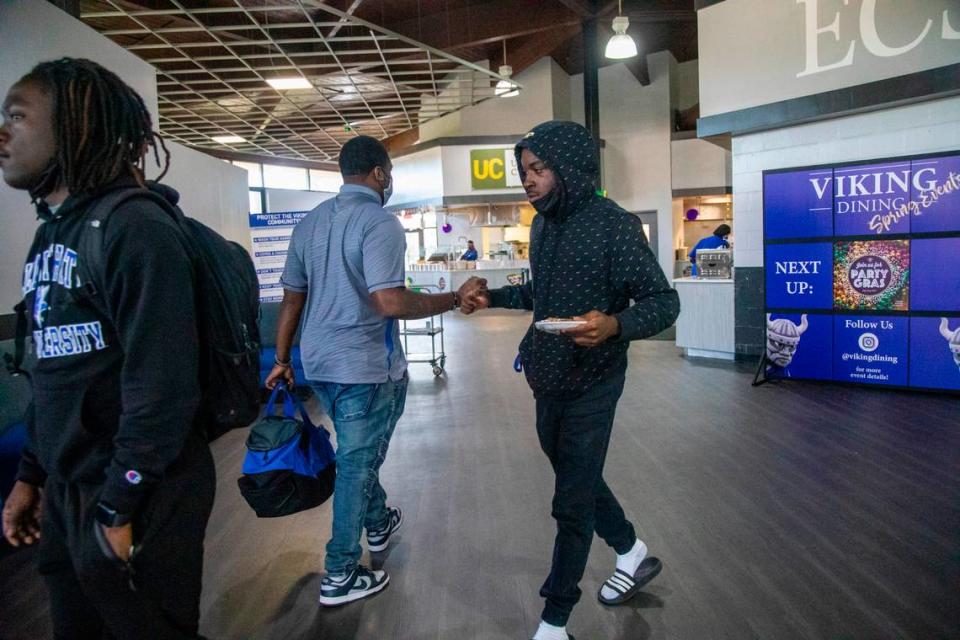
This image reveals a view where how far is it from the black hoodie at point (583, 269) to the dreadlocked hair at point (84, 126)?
44.7 inches

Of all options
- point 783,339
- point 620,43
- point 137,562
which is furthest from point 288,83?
point 137,562

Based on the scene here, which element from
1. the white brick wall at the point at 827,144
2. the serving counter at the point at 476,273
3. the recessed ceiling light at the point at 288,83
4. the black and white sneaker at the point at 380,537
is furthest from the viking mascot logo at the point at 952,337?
the serving counter at the point at 476,273

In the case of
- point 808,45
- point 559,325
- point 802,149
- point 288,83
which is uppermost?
point 288,83

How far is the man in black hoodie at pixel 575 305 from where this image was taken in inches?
73.2

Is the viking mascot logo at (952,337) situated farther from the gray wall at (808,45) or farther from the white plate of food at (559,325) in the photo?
the white plate of food at (559,325)

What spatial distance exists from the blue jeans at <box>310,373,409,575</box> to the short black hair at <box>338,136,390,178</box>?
0.81m

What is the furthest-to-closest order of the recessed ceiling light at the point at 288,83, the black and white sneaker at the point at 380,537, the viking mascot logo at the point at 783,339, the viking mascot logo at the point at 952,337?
the recessed ceiling light at the point at 288,83 → the viking mascot logo at the point at 783,339 → the viking mascot logo at the point at 952,337 → the black and white sneaker at the point at 380,537

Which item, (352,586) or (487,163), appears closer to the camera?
(352,586)

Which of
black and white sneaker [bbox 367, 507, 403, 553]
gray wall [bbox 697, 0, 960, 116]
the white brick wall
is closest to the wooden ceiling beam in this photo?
gray wall [bbox 697, 0, 960, 116]

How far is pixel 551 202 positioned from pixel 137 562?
1433 mm

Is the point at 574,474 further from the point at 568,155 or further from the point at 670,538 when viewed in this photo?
the point at 670,538

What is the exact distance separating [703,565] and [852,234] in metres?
4.43

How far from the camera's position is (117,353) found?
1.12 meters

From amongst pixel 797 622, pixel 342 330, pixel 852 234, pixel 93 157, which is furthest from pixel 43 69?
pixel 852 234
